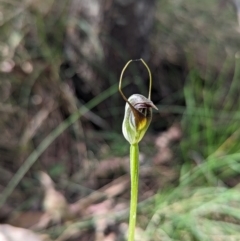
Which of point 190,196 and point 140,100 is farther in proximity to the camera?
point 190,196

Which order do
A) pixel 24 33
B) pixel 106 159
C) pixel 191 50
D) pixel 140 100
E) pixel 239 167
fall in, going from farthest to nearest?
pixel 191 50
pixel 24 33
pixel 106 159
pixel 239 167
pixel 140 100

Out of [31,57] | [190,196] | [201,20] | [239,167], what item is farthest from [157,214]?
[201,20]

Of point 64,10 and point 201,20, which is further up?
point 201,20

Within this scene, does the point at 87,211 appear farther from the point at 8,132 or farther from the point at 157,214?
the point at 8,132

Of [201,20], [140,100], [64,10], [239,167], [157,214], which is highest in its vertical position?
[201,20]

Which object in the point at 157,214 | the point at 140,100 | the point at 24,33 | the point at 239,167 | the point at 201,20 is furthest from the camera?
the point at 201,20

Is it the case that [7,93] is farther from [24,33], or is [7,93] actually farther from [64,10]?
[64,10]

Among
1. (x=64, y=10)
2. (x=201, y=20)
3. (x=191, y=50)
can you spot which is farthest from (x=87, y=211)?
(x=201, y=20)
